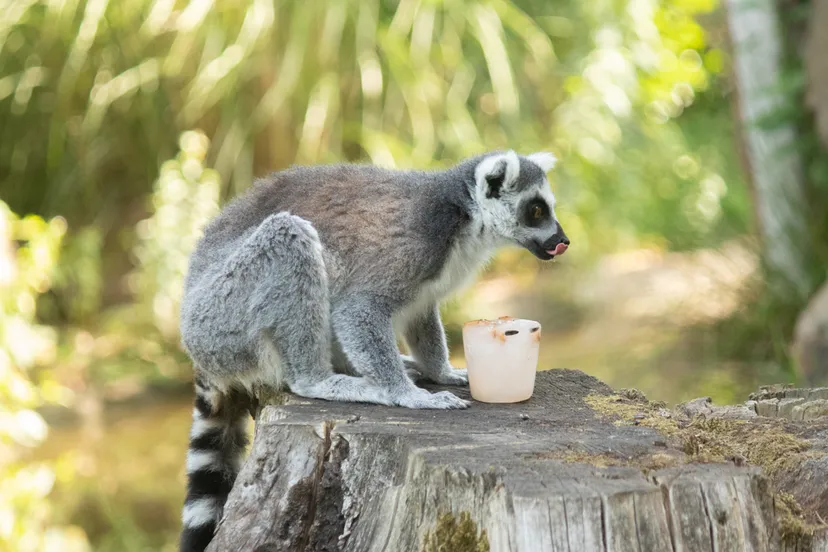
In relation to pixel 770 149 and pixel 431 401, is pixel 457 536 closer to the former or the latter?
pixel 431 401

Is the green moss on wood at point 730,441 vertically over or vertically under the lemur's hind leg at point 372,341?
under

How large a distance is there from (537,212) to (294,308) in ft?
3.49

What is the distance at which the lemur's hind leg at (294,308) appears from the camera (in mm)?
3404

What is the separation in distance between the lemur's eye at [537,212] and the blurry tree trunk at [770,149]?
444 centimetres

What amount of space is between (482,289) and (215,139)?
3736 millimetres

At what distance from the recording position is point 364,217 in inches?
141

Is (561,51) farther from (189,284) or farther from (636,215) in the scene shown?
(189,284)

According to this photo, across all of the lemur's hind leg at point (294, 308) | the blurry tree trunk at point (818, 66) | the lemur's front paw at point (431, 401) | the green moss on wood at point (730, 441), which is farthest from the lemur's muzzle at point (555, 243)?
the blurry tree trunk at point (818, 66)

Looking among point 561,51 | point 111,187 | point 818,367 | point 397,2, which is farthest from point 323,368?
point 561,51

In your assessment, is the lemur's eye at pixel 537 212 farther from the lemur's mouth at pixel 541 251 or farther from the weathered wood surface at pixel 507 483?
the weathered wood surface at pixel 507 483

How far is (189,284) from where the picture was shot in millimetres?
3816

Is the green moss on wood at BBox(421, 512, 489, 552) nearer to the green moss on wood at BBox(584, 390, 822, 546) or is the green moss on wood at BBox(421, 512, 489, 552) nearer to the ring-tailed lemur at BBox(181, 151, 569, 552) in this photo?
the green moss on wood at BBox(584, 390, 822, 546)

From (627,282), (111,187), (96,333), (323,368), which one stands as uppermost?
(111,187)

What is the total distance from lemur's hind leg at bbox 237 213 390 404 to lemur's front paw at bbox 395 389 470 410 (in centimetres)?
13
